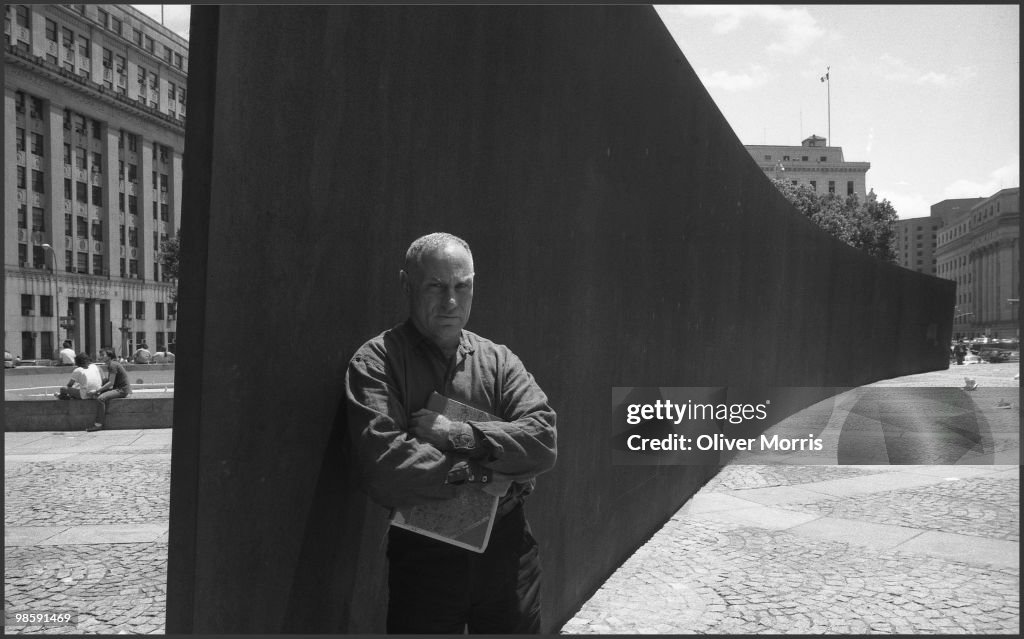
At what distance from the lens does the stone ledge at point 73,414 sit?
12961 mm

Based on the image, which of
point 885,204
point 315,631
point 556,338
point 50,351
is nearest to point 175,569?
point 315,631

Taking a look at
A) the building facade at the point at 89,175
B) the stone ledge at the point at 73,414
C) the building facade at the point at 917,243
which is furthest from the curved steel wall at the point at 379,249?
the building facade at the point at 917,243

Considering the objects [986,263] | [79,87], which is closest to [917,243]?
[986,263]

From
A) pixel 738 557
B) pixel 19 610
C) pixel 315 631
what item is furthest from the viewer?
pixel 738 557

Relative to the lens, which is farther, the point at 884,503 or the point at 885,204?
the point at 885,204

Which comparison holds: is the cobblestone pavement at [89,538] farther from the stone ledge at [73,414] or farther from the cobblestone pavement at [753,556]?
the stone ledge at [73,414]

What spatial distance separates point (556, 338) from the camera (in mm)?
4293

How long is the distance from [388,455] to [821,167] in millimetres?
126510

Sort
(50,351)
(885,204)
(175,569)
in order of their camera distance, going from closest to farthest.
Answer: (175,569) → (50,351) → (885,204)

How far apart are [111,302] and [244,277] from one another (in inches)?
2594

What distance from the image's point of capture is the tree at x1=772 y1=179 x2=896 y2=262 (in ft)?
184

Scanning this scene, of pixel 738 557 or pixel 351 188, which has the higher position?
pixel 351 188

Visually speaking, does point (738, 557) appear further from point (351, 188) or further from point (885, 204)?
point (885, 204)

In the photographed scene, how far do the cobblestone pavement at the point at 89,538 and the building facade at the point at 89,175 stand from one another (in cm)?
4546
